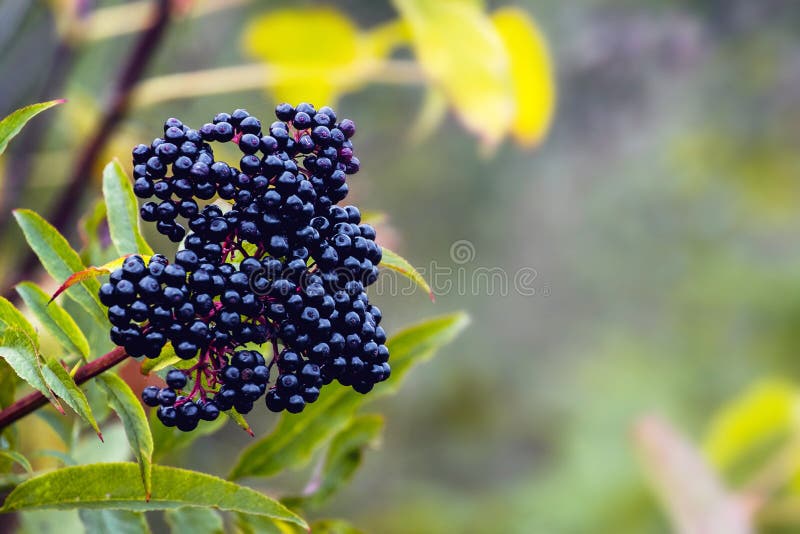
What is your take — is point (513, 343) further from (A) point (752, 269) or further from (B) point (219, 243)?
(B) point (219, 243)

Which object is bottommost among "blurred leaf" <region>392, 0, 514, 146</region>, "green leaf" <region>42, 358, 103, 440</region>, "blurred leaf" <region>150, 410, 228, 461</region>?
"green leaf" <region>42, 358, 103, 440</region>

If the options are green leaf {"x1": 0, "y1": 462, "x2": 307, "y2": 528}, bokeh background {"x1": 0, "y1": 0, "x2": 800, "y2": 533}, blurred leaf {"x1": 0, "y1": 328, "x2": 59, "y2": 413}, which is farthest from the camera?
bokeh background {"x1": 0, "y1": 0, "x2": 800, "y2": 533}

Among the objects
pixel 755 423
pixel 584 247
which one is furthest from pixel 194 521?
pixel 584 247

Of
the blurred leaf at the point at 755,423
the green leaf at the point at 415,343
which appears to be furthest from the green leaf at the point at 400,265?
the blurred leaf at the point at 755,423

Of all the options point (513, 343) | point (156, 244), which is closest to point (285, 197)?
point (156, 244)

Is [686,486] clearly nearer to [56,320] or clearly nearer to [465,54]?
[465,54]

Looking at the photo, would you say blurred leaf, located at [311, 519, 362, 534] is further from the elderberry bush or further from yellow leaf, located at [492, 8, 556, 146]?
yellow leaf, located at [492, 8, 556, 146]

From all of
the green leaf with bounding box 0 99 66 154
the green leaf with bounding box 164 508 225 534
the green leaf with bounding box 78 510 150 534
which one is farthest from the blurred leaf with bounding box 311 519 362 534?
the green leaf with bounding box 0 99 66 154
